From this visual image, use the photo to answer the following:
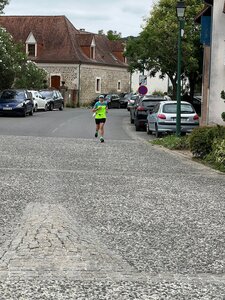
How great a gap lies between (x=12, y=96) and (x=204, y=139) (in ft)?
80.9

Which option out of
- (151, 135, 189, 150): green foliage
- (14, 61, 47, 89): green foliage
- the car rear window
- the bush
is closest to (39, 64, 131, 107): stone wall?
(14, 61, 47, 89): green foliage

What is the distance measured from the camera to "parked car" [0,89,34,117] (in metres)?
38.8

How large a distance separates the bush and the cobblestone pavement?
2216 mm

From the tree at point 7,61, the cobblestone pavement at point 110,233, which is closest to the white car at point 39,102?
the tree at point 7,61

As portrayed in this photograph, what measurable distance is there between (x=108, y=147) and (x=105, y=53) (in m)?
56.9

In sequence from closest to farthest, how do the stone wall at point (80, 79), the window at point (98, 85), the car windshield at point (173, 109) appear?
the car windshield at point (173, 109) < the stone wall at point (80, 79) < the window at point (98, 85)

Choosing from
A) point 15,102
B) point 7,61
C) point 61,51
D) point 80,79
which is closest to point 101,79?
point 80,79

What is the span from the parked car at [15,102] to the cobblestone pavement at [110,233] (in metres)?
24.7

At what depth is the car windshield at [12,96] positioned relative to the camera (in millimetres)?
39188

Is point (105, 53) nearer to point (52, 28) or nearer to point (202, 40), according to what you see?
point (52, 28)

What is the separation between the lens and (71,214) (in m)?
8.49

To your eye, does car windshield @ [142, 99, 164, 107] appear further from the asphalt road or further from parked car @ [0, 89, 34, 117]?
the asphalt road

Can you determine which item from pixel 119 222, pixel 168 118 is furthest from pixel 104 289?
pixel 168 118

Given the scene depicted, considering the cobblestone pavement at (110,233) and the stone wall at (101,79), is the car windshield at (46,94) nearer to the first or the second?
the stone wall at (101,79)
